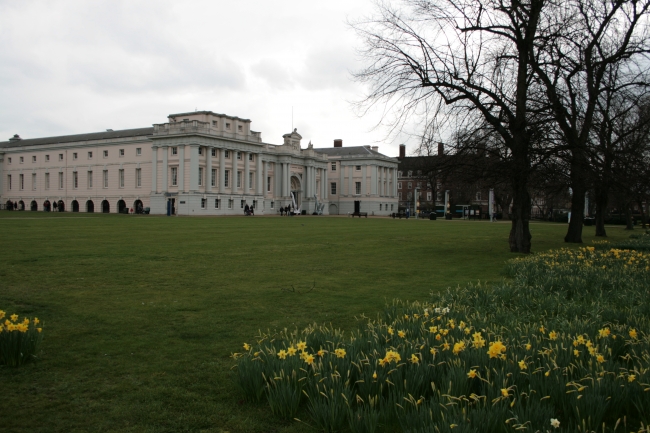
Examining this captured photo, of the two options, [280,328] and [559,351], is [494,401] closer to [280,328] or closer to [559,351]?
[559,351]

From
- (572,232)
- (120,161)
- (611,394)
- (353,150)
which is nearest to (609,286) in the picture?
(611,394)

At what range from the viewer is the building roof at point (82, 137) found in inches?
3322

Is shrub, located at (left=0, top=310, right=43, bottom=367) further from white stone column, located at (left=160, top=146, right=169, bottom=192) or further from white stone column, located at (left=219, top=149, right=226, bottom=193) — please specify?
white stone column, located at (left=219, top=149, right=226, bottom=193)

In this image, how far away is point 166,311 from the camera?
9.25 metres

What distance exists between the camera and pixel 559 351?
5.36 meters

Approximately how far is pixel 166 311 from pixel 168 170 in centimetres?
7297

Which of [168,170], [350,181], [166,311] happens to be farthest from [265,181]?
[166,311]

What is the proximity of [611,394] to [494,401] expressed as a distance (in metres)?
1.05

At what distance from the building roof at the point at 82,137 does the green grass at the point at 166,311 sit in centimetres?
6806

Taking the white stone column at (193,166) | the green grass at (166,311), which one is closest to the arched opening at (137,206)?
the white stone column at (193,166)

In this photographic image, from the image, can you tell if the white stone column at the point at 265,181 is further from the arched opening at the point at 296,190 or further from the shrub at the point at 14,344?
the shrub at the point at 14,344

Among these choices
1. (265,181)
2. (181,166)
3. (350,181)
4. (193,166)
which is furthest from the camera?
(350,181)

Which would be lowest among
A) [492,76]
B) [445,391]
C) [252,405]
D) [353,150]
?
[252,405]

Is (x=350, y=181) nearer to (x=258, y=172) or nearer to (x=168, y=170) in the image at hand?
(x=258, y=172)
